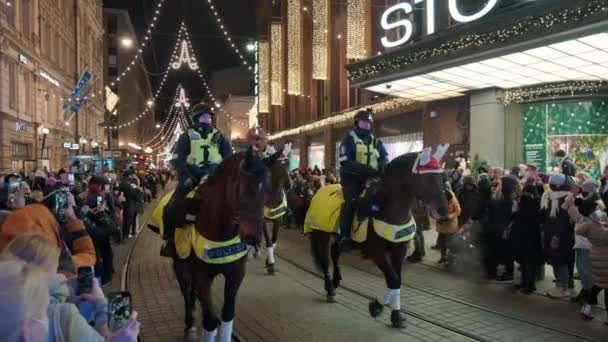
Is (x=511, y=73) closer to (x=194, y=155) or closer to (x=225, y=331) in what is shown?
(x=194, y=155)

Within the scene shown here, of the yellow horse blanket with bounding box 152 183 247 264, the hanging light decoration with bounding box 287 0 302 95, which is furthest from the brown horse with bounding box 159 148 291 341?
the hanging light decoration with bounding box 287 0 302 95

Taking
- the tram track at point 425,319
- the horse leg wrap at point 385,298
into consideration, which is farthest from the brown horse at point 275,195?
the horse leg wrap at point 385,298

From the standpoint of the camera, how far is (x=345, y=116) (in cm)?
2833

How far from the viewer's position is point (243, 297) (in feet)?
25.8

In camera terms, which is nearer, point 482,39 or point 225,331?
point 225,331

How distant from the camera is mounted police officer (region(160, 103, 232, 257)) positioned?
562cm

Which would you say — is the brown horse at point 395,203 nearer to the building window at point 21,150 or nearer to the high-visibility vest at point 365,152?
the high-visibility vest at point 365,152

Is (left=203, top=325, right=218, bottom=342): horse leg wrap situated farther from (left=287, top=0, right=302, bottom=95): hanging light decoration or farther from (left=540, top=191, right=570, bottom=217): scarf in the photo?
(left=287, top=0, right=302, bottom=95): hanging light decoration

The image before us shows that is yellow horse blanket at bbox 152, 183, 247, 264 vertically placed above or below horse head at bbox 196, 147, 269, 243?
below

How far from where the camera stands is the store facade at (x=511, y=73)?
11.4 metres

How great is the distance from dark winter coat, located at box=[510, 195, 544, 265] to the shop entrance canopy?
4647mm

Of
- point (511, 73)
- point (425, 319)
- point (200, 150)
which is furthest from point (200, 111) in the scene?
point (511, 73)

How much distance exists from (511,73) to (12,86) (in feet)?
81.6

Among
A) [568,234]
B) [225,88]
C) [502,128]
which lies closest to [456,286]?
[568,234]
